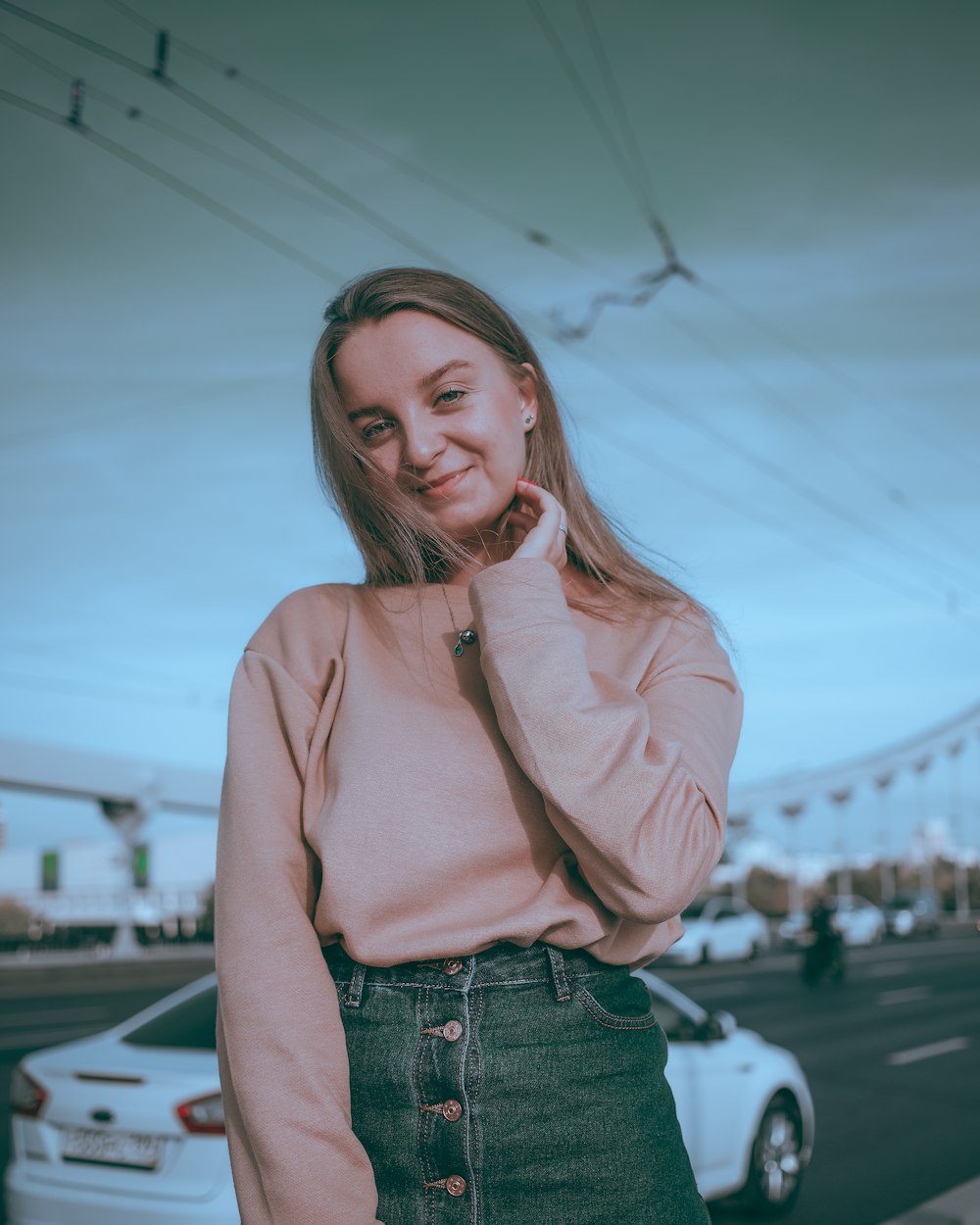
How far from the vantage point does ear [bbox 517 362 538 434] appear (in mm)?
1945

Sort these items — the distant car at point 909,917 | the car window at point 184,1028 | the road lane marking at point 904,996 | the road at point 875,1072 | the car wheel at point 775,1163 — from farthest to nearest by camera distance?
1. the distant car at point 909,917
2. the road lane marking at point 904,996
3. the road at point 875,1072
4. the car wheel at point 775,1163
5. the car window at point 184,1028

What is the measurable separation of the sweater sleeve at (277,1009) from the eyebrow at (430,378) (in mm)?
440

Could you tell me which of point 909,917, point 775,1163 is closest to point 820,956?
point 775,1163

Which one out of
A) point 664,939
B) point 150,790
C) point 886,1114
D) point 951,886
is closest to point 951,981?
point 886,1114

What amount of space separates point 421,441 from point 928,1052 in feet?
39.6

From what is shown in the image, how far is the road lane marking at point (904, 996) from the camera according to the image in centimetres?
1788

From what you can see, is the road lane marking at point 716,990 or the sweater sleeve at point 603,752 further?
the road lane marking at point 716,990

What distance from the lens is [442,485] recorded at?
1.79 m

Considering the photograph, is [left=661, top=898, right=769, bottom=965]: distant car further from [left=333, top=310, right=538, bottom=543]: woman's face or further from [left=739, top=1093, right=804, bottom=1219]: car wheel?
[left=333, top=310, right=538, bottom=543]: woman's face

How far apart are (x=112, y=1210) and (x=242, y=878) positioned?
12.7ft

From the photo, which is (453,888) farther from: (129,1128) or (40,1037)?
(40,1037)

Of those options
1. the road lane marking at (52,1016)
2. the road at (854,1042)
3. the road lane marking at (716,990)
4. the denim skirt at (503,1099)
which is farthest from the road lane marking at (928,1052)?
the denim skirt at (503,1099)

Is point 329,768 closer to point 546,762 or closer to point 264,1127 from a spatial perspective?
point 546,762

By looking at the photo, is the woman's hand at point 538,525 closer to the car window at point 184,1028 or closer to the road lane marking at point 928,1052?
the car window at point 184,1028
